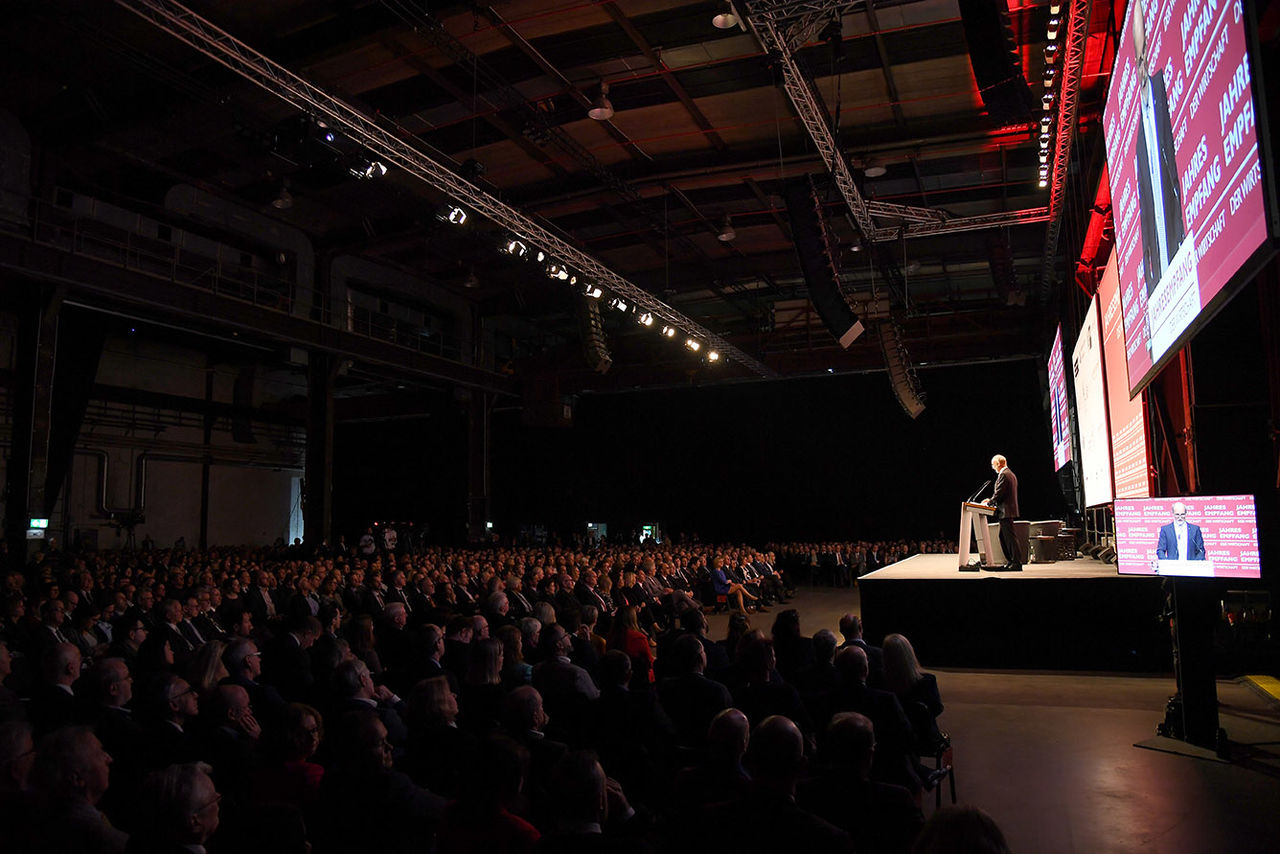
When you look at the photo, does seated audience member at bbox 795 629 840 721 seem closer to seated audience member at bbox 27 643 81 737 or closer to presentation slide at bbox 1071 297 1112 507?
seated audience member at bbox 27 643 81 737

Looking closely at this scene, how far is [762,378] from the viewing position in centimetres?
1975

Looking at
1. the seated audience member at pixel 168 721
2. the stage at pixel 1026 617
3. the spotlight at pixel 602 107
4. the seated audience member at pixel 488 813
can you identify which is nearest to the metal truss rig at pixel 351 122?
the spotlight at pixel 602 107

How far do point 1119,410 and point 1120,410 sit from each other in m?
0.04

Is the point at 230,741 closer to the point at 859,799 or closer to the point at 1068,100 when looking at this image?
the point at 859,799

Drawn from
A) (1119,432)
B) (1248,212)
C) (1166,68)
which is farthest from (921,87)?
(1248,212)

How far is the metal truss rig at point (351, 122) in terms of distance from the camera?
6789 mm

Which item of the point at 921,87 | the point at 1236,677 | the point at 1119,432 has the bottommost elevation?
the point at 1236,677

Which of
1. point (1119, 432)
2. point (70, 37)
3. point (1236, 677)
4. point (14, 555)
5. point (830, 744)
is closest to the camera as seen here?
point (830, 744)

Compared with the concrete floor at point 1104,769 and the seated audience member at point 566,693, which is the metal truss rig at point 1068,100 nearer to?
the concrete floor at point 1104,769

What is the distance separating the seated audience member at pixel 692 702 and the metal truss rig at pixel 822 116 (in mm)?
5486

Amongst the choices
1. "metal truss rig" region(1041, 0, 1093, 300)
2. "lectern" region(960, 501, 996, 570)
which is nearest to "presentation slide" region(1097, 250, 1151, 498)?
"lectern" region(960, 501, 996, 570)

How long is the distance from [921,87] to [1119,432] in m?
5.16

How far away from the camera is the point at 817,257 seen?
9.83 meters

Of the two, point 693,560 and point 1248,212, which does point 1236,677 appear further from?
point 693,560
